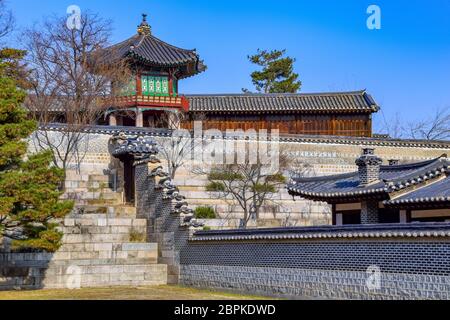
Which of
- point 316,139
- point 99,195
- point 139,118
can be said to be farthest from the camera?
point 139,118

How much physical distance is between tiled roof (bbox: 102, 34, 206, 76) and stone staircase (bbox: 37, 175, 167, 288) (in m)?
16.6

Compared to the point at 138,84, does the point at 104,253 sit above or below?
below

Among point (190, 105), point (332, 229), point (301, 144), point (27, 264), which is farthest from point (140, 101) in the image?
point (332, 229)

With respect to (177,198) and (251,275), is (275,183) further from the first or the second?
(251,275)

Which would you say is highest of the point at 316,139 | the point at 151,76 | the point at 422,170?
the point at 151,76

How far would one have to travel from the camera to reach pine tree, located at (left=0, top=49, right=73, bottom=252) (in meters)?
20.5

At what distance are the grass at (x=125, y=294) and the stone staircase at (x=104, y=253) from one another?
32.4 inches

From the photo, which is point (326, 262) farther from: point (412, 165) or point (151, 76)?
point (151, 76)

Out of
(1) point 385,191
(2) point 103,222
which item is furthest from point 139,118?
(1) point 385,191

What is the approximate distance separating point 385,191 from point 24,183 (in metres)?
10.3

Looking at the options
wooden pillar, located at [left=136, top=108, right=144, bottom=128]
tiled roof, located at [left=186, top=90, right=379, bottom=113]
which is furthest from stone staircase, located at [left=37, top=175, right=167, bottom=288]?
tiled roof, located at [left=186, top=90, right=379, bottom=113]

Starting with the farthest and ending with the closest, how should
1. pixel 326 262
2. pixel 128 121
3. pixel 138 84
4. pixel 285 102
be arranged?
pixel 285 102 → pixel 128 121 → pixel 138 84 → pixel 326 262

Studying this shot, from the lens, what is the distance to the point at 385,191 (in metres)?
22.8

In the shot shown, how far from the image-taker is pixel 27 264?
77.6 ft
